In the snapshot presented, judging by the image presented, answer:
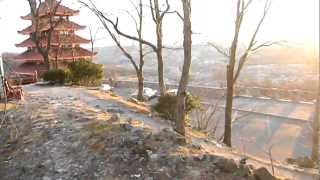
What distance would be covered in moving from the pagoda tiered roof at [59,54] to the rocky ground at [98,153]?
71.5ft

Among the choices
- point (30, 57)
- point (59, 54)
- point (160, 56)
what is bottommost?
point (160, 56)

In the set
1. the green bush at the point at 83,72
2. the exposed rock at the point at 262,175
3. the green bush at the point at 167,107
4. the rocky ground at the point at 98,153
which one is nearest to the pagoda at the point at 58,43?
the green bush at the point at 83,72

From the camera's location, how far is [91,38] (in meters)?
37.0

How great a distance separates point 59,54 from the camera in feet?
114

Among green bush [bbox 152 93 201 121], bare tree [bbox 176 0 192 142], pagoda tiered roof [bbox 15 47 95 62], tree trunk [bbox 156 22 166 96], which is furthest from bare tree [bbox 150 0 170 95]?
pagoda tiered roof [bbox 15 47 95 62]

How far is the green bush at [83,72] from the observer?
2350 cm

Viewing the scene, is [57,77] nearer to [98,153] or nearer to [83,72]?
[83,72]

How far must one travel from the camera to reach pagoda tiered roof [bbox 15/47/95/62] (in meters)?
34.2

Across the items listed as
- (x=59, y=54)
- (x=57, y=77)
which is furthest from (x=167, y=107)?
(x=59, y=54)

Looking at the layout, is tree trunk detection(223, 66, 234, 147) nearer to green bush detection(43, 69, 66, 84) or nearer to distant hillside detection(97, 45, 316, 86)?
green bush detection(43, 69, 66, 84)

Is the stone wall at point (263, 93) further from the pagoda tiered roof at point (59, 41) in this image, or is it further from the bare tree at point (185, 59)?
the bare tree at point (185, 59)

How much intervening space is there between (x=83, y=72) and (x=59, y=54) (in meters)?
11.7

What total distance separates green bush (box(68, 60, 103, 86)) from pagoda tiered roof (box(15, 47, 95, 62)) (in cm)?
976

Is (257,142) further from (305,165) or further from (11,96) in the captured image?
(11,96)
